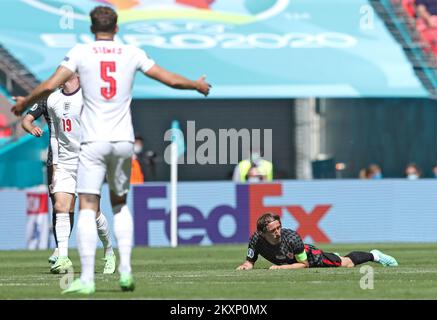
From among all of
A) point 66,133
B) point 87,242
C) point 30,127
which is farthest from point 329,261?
point 87,242

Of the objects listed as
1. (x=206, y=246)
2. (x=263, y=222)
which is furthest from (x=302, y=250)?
(x=206, y=246)

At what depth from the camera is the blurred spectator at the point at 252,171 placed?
23.4 metres

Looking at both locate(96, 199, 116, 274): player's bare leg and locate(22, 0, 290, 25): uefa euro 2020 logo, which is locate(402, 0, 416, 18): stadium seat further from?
locate(96, 199, 116, 274): player's bare leg

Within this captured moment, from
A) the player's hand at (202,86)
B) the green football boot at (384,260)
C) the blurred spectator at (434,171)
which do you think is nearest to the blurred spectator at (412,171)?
the blurred spectator at (434,171)

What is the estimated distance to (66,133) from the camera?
1334 cm

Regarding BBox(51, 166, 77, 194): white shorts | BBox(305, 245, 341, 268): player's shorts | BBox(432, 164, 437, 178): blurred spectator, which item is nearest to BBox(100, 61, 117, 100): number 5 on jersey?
BBox(51, 166, 77, 194): white shorts

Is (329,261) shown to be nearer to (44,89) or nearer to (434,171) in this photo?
(44,89)

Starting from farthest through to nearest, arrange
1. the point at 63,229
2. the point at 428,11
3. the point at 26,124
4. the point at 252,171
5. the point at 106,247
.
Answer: the point at 428,11
the point at 252,171
the point at 26,124
the point at 63,229
the point at 106,247

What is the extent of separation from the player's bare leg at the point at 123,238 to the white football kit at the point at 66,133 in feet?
11.8

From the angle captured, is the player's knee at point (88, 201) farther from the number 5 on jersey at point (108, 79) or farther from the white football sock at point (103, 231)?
the white football sock at point (103, 231)

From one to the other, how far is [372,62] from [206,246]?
24.1ft

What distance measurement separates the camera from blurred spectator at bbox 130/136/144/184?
22516mm

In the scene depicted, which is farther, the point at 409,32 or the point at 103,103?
the point at 409,32

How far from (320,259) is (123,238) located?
4.35 meters
